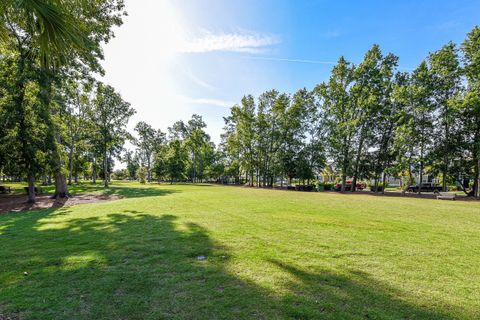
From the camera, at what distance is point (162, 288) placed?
11.0 feet

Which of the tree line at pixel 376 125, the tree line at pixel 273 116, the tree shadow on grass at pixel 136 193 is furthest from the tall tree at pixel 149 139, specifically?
the tree shadow on grass at pixel 136 193

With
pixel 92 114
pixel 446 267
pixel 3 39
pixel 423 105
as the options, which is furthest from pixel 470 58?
pixel 92 114

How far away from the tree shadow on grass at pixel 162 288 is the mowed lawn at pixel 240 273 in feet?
0.05

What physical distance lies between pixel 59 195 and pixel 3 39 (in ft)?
62.5

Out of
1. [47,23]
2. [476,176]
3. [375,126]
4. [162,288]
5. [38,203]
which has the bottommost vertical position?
[38,203]

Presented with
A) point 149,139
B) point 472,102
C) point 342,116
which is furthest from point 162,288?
point 149,139

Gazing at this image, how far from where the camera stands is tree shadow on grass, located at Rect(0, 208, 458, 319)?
2.77m

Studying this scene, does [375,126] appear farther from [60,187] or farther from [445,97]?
[60,187]

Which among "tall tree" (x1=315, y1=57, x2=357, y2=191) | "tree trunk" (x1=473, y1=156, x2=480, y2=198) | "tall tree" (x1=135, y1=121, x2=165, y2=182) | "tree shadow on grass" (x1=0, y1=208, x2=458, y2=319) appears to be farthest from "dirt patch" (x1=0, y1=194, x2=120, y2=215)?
"tall tree" (x1=135, y1=121, x2=165, y2=182)

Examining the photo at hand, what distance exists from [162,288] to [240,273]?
4.03ft

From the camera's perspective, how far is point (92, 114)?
32844 millimetres

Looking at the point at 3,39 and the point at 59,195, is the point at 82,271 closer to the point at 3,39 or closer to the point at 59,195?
the point at 3,39

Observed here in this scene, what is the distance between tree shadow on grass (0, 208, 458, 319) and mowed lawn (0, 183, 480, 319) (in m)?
0.02

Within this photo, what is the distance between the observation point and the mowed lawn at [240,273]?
2.85m
